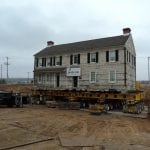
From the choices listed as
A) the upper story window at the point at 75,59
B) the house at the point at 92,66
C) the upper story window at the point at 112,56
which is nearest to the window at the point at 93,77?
the house at the point at 92,66

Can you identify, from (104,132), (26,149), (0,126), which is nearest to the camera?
(26,149)

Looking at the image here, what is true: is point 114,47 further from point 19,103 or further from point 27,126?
point 27,126

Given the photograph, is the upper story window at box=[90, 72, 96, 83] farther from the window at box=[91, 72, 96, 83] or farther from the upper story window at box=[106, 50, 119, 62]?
the upper story window at box=[106, 50, 119, 62]

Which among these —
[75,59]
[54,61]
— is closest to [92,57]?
[75,59]

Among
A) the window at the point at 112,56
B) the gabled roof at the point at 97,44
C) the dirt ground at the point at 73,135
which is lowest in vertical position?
the dirt ground at the point at 73,135

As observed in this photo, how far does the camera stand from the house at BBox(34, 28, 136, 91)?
94.3 ft

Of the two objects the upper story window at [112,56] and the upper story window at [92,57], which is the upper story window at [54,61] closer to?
the upper story window at [92,57]

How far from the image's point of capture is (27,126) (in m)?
16.0

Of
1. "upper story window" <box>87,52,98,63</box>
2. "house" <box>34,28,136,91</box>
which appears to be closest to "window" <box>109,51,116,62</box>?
"house" <box>34,28,136,91</box>

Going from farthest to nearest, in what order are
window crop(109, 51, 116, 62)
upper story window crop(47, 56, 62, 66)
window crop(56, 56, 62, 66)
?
upper story window crop(47, 56, 62, 66)
window crop(56, 56, 62, 66)
window crop(109, 51, 116, 62)

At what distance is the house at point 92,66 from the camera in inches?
1131

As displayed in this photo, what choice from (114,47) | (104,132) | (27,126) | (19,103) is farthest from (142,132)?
(19,103)

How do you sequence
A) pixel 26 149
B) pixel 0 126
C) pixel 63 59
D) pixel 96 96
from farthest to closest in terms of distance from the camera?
1. pixel 63 59
2. pixel 96 96
3. pixel 0 126
4. pixel 26 149

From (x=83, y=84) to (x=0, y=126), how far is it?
1735 centimetres
